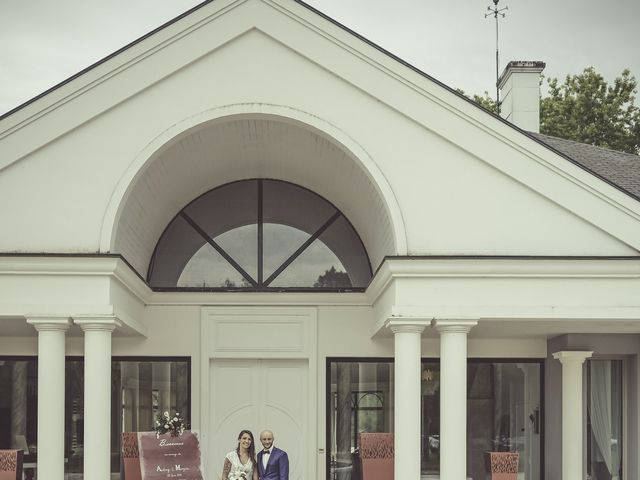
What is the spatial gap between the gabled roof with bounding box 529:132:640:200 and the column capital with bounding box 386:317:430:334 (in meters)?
5.52

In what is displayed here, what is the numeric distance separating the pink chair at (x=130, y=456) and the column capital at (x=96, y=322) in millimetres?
2715

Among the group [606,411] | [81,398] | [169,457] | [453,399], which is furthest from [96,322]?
[606,411]

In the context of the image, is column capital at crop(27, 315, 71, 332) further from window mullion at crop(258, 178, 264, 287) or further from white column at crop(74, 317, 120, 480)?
window mullion at crop(258, 178, 264, 287)

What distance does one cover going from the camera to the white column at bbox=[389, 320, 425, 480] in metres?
14.6

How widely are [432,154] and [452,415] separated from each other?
3560mm

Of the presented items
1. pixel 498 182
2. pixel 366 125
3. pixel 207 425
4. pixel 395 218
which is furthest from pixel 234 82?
pixel 207 425

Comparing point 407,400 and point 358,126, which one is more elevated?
point 358,126

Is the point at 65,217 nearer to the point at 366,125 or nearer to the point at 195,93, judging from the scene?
the point at 195,93

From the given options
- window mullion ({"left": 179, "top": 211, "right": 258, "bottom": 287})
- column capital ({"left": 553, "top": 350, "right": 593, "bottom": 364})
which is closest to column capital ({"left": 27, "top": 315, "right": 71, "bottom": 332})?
window mullion ({"left": 179, "top": 211, "right": 258, "bottom": 287})

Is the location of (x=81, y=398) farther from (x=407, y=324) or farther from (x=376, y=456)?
(x=407, y=324)

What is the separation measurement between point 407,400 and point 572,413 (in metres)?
3.79

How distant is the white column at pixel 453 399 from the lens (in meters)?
14.6

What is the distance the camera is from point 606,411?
60.5 feet

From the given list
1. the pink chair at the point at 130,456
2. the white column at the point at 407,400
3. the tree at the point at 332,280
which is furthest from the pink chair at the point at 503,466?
the pink chair at the point at 130,456
